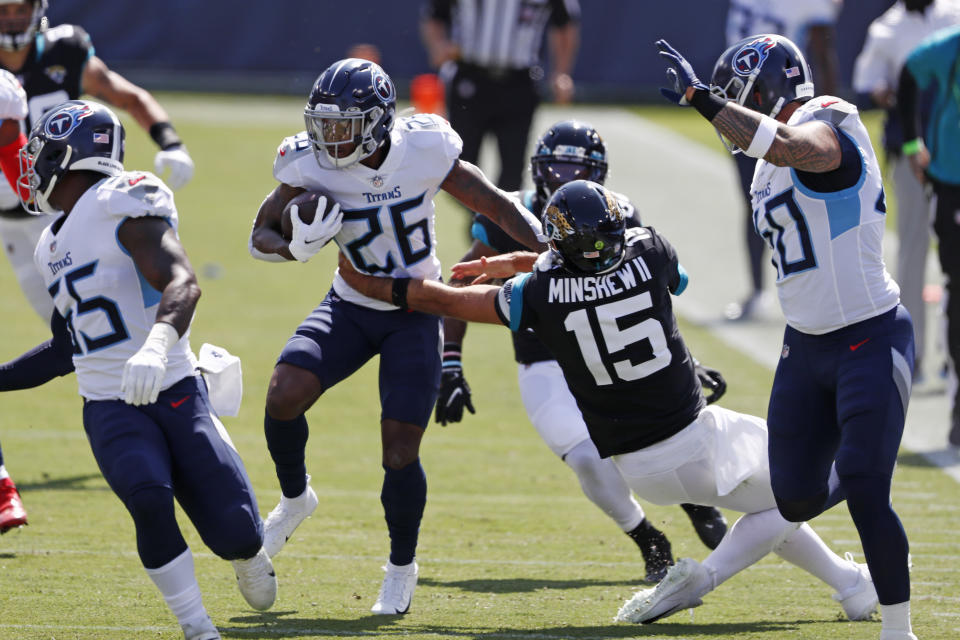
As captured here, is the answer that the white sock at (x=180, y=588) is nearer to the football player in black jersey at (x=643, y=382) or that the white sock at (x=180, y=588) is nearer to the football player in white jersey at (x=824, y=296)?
the football player in black jersey at (x=643, y=382)

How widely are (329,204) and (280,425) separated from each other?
0.79m

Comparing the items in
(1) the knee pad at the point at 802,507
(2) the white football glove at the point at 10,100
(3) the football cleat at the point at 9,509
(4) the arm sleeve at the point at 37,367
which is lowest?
(3) the football cleat at the point at 9,509

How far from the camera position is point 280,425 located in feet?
15.9

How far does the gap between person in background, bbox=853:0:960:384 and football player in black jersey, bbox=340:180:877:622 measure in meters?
4.06

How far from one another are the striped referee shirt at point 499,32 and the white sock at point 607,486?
622cm

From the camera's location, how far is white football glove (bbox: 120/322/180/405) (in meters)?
3.73

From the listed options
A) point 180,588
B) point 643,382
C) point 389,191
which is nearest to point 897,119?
point 389,191

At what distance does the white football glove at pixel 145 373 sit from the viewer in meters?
3.73

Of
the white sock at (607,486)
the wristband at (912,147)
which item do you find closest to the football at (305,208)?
the white sock at (607,486)

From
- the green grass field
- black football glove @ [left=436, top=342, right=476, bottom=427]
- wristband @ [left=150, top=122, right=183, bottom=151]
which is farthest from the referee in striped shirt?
black football glove @ [left=436, top=342, right=476, bottom=427]

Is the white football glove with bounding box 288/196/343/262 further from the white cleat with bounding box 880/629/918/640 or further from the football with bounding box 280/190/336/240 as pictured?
the white cleat with bounding box 880/629/918/640

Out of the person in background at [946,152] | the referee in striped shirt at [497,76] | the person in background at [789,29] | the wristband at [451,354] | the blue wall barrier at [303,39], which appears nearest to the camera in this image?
the wristband at [451,354]

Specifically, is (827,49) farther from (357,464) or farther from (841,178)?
(841,178)

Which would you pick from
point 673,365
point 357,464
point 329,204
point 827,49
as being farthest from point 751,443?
point 827,49
